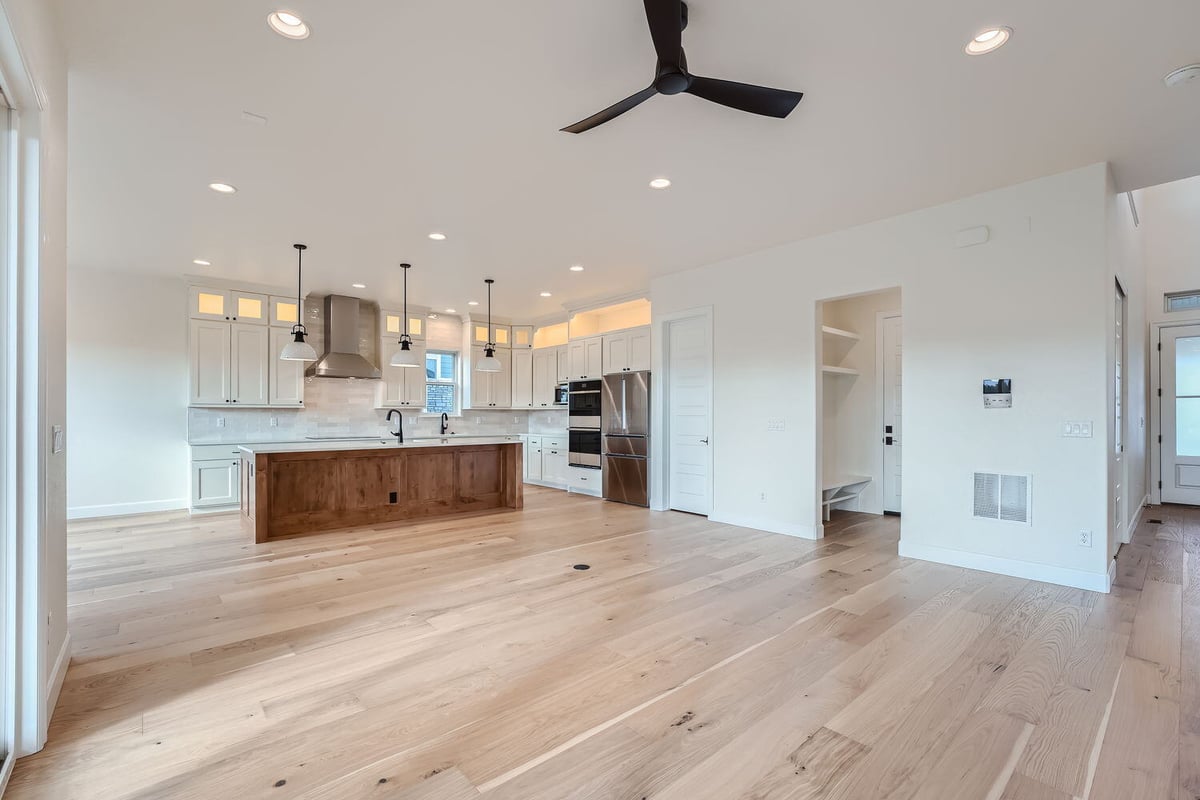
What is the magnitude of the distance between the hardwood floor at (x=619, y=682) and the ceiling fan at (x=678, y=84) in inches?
99.3

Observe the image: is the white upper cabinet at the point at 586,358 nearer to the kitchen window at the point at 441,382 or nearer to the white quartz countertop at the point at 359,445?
the white quartz countertop at the point at 359,445

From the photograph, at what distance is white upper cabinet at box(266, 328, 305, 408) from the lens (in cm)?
677

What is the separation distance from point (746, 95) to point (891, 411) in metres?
4.81

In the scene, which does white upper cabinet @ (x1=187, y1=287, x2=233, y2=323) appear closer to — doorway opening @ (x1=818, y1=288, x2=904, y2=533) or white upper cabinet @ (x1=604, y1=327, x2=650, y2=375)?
white upper cabinet @ (x1=604, y1=327, x2=650, y2=375)

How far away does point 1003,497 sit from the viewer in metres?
3.91

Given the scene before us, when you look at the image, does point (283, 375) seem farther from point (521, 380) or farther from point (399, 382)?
point (521, 380)

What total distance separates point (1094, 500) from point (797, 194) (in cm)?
289

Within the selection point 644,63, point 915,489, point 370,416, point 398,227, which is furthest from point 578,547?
point 370,416

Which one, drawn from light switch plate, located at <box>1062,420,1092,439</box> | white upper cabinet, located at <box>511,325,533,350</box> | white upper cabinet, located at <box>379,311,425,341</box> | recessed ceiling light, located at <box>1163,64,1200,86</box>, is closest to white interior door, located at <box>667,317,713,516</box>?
light switch plate, located at <box>1062,420,1092,439</box>

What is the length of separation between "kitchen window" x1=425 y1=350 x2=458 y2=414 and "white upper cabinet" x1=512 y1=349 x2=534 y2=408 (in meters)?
0.97

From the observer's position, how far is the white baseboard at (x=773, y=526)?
496cm

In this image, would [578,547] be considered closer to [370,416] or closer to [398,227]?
[398,227]

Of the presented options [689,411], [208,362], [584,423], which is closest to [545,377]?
[584,423]

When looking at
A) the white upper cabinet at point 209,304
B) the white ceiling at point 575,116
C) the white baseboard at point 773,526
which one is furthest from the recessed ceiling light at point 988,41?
the white upper cabinet at point 209,304
